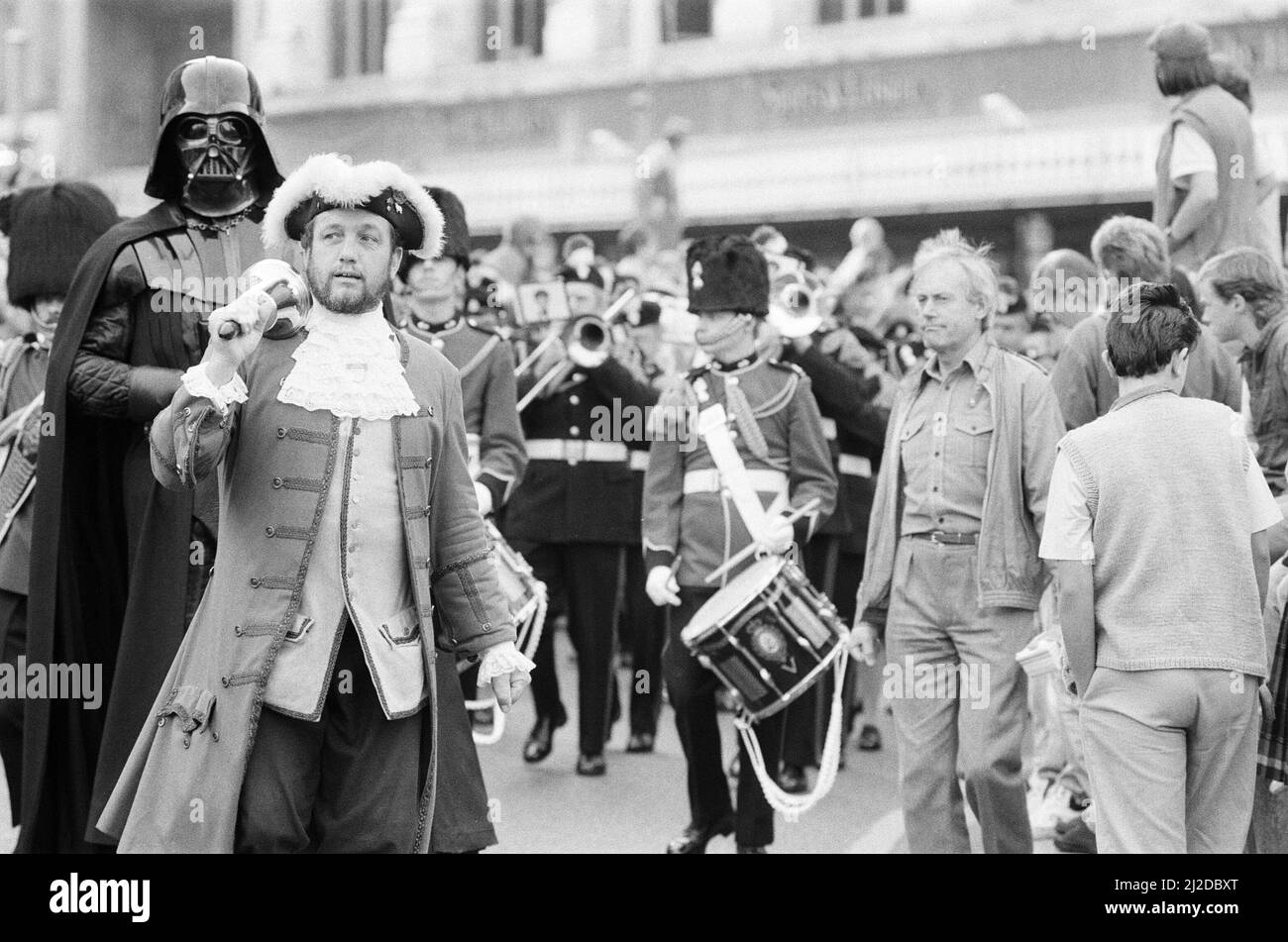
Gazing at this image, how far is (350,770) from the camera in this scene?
497 centimetres

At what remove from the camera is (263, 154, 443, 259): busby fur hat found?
5082mm

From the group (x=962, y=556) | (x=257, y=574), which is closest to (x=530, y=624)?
(x=962, y=556)

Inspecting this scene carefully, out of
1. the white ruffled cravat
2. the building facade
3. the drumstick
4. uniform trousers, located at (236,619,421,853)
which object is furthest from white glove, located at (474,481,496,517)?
the building facade

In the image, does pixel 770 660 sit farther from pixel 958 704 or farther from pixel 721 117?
pixel 721 117

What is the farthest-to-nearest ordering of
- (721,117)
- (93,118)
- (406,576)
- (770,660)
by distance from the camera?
(93,118), (721,117), (770,660), (406,576)

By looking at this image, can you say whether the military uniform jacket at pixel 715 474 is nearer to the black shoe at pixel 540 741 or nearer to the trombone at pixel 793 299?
the trombone at pixel 793 299

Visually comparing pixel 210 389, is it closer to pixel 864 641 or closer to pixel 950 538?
pixel 950 538

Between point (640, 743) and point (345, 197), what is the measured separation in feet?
18.3

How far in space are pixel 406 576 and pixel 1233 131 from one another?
208 inches

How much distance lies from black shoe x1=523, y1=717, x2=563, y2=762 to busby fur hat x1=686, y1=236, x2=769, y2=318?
2.89 metres

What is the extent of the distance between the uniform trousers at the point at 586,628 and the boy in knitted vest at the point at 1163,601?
4.42m
